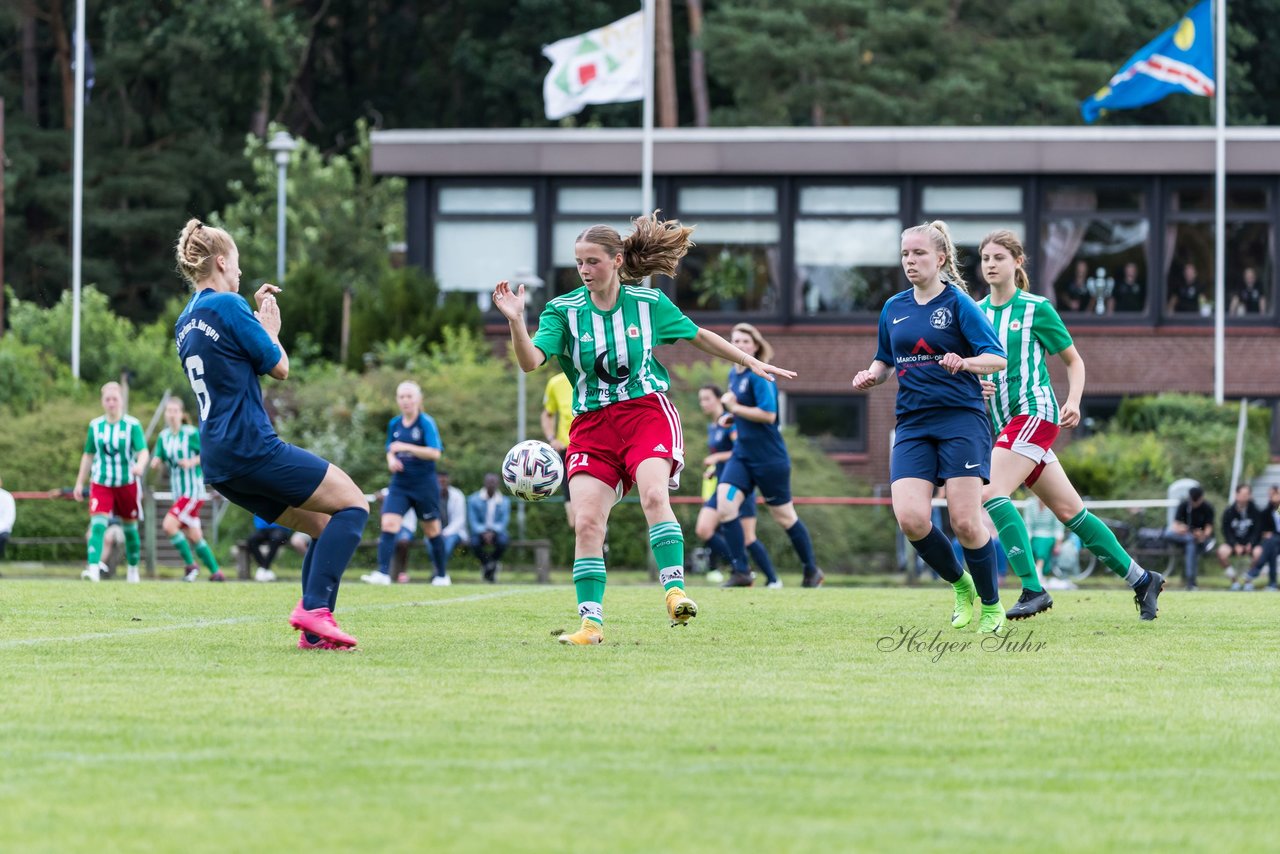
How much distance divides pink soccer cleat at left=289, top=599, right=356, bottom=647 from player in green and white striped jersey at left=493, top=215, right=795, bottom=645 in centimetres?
105

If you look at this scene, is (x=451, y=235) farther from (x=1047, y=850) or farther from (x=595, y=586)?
(x=1047, y=850)

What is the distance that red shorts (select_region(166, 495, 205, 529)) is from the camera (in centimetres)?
1955

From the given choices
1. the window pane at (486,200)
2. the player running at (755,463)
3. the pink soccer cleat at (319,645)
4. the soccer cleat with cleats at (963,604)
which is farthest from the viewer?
the window pane at (486,200)

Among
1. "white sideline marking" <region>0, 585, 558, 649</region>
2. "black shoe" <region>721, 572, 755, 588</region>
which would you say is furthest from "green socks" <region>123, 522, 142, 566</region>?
"white sideline marking" <region>0, 585, 558, 649</region>

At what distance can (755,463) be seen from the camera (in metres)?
16.5

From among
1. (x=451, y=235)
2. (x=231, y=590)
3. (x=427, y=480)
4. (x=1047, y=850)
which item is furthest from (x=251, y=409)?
(x=451, y=235)

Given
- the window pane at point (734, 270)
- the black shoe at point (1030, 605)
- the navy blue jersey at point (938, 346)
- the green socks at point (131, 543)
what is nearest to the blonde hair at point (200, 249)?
the navy blue jersey at point (938, 346)

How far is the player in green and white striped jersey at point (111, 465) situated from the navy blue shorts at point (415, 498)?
2728 millimetres

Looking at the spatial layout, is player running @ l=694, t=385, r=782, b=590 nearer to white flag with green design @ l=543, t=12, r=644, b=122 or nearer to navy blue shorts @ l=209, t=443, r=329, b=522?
navy blue shorts @ l=209, t=443, r=329, b=522

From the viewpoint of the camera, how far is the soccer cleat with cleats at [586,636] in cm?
902

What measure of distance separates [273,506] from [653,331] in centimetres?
194

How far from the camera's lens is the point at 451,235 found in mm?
32719

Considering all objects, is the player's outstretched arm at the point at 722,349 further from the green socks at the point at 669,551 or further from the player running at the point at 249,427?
the player running at the point at 249,427

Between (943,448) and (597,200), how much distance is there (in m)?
23.2
